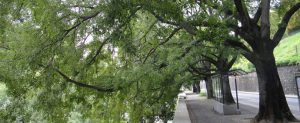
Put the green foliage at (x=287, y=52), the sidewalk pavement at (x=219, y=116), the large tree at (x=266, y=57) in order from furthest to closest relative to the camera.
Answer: the green foliage at (x=287, y=52) → the sidewalk pavement at (x=219, y=116) → the large tree at (x=266, y=57)

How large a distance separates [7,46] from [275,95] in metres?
9.31

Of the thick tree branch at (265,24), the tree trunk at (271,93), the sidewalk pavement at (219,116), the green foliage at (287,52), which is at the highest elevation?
the green foliage at (287,52)

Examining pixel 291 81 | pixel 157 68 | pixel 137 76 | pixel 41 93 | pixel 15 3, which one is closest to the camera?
pixel 15 3

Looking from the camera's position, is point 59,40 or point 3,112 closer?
point 59,40

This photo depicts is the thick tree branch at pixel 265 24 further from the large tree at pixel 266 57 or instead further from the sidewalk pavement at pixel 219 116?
the sidewalk pavement at pixel 219 116

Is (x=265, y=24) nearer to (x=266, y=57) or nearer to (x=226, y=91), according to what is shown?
(x=266, y=57)

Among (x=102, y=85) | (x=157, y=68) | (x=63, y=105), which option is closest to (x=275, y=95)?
(x=157, y=68)

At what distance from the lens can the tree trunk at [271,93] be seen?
1374cm

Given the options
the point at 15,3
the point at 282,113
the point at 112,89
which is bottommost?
the point at 282,113

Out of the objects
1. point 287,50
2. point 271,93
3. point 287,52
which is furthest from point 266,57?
point 287,50

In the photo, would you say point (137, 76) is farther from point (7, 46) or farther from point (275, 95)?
point (275, 95)

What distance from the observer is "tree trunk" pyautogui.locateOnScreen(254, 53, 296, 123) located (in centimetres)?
1374

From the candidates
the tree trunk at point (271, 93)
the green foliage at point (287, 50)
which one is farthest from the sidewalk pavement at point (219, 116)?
the green foliage at point (287, 50)

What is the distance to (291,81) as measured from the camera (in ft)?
103
